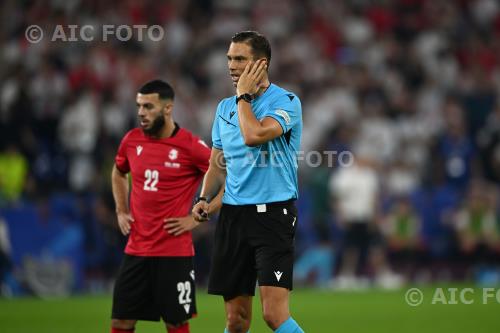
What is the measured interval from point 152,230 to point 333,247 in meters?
9.10

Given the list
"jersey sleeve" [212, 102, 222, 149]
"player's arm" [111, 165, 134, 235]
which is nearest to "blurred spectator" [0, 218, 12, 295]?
"player's arm" [111, 165, 134, 235]

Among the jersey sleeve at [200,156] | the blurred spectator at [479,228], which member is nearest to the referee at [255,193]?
the jersey sleeve at [200,156]

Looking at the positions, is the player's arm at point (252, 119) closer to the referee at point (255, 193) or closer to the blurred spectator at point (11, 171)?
the referee at point (255, 193)

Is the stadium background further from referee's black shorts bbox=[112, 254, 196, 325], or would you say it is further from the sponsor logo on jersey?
the sponsor logo on jersey

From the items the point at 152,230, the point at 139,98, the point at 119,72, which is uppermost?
the point at 119,72

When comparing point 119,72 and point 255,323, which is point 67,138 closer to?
point 119,72

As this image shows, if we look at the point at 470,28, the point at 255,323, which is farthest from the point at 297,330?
the point at 470,28

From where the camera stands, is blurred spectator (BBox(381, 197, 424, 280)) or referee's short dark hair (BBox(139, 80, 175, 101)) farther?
blurred spectator (BBox(381, 197, 424, 280))

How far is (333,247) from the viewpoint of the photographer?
16.9 m

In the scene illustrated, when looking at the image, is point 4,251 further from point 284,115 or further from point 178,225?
point 284,115

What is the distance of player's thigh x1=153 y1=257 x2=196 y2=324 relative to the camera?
7992 millimetres

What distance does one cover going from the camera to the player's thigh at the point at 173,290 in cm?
799

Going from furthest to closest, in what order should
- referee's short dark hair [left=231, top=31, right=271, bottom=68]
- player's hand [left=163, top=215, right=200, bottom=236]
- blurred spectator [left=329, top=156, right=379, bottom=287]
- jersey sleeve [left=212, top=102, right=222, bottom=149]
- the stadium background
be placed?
blurred spectator [left=329, top=156, right=379, bottom=287]
the stadium background
player's hand [left=163, top=215, right=200, bottom=236]
jersey sleeve [left=212, top=102, right=222, bottom=149]
referee's short dark hair [left=231, top=31, right=271, bottom=68]

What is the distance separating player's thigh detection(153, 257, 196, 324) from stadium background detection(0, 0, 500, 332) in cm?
381
